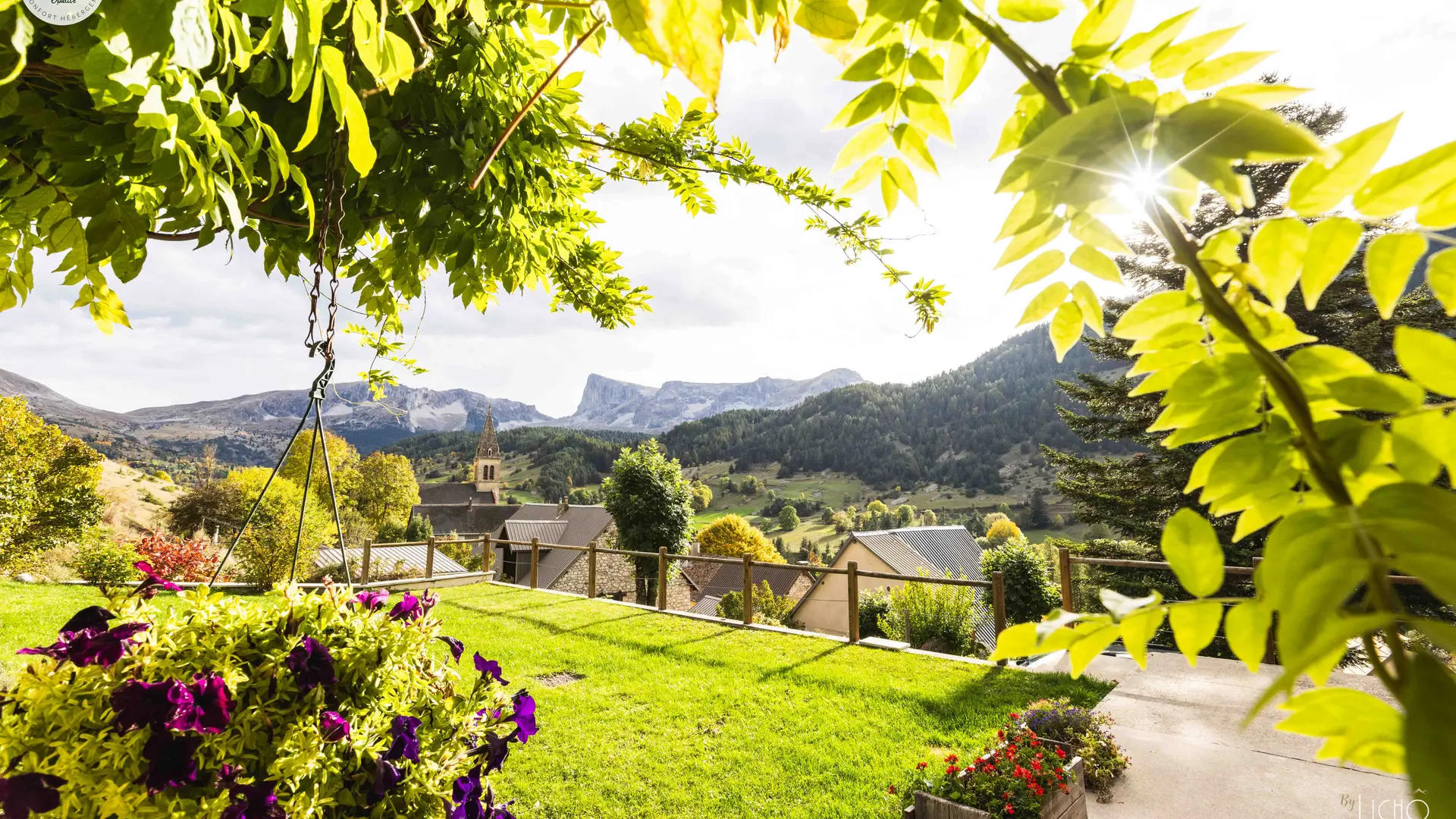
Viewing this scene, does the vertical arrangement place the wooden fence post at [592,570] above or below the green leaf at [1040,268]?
below

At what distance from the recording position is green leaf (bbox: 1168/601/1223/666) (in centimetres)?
34

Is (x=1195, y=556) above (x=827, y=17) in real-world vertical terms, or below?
below

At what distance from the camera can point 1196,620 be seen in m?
0.35

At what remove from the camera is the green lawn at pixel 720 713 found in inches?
165

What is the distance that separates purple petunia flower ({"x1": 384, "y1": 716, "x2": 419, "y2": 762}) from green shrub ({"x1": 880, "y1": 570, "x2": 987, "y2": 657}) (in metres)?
10.1

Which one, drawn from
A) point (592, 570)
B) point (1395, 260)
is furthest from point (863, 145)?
point (592, 570)

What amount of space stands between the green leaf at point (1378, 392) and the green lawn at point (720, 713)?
4.32 m

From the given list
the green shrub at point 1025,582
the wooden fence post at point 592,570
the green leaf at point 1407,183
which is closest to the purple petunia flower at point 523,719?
the green leaf at point 1407,183

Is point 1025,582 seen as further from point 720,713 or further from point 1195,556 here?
point 1195,556

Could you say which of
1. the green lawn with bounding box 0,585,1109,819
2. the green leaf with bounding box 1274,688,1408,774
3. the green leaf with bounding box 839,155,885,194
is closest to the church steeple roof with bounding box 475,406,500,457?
the green lawn with bounding box 0,585,1109,819

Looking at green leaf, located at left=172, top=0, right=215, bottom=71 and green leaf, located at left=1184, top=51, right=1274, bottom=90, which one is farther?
green leaf, located at left=172, top=0, right=215, bottom=71

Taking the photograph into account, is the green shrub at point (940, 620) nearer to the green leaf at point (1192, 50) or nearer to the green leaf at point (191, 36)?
the green leaf at point (1192, 50)

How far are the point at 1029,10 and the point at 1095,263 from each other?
0.19 meters

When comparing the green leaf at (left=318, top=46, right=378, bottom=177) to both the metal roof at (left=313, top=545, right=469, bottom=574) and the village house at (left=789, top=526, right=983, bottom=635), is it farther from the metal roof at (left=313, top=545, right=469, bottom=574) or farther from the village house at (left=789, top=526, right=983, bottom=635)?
the village house at (left=789, top=526, right=983, bottom=635)
